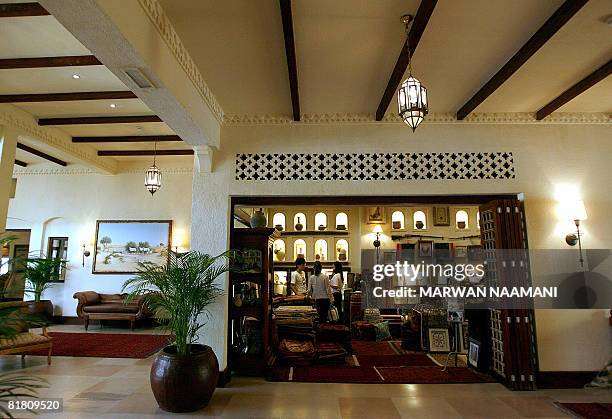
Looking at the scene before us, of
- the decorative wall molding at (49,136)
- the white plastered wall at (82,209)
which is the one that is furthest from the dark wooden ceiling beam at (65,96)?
the white plastered wall at (82,209)

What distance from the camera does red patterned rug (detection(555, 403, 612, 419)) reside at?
382 centimetres

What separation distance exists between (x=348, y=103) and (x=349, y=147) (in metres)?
0.59

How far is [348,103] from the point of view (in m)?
5.02

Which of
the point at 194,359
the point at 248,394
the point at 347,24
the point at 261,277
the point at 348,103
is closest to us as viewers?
the point at 347,24

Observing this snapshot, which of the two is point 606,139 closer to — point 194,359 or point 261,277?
point 261,277

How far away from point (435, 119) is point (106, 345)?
22.8ft

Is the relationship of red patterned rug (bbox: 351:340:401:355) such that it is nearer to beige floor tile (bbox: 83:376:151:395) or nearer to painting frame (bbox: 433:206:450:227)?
beige floor tile (bbox: 83:376:151:395)

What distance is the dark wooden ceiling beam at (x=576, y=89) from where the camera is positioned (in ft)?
13.4

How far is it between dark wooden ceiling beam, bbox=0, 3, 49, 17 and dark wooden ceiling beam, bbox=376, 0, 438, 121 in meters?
3.55

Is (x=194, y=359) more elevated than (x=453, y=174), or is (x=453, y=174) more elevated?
(x=453, y=174)

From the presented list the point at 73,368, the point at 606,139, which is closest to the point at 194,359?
the point at 73,368

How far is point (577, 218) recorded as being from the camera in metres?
4.94

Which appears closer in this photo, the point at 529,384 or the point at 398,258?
the point at 529,384
